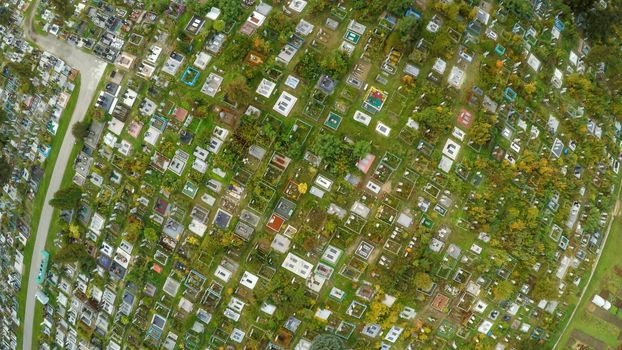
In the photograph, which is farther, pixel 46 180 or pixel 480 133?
pixel 46 180

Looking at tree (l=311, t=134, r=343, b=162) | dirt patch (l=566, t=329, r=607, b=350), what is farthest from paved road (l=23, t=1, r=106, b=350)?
dirt patch (l=566, t=329, r=607, b=350)

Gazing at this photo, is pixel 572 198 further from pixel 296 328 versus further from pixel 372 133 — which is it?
pixel 296 328

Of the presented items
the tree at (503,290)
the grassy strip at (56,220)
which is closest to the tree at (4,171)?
the grassy strip at (56,220)

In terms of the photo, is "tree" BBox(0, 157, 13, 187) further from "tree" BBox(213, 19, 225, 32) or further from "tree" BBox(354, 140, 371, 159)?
"tree" BBox(354, 140, 371, 159)

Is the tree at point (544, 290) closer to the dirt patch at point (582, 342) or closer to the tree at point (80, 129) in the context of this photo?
the dirt patch at point (582, 342)

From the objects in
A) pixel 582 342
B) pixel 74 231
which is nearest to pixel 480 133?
pixel 582 342

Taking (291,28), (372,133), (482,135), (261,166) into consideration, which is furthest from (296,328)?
(291,28)

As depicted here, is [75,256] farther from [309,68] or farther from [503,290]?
[503,290]
